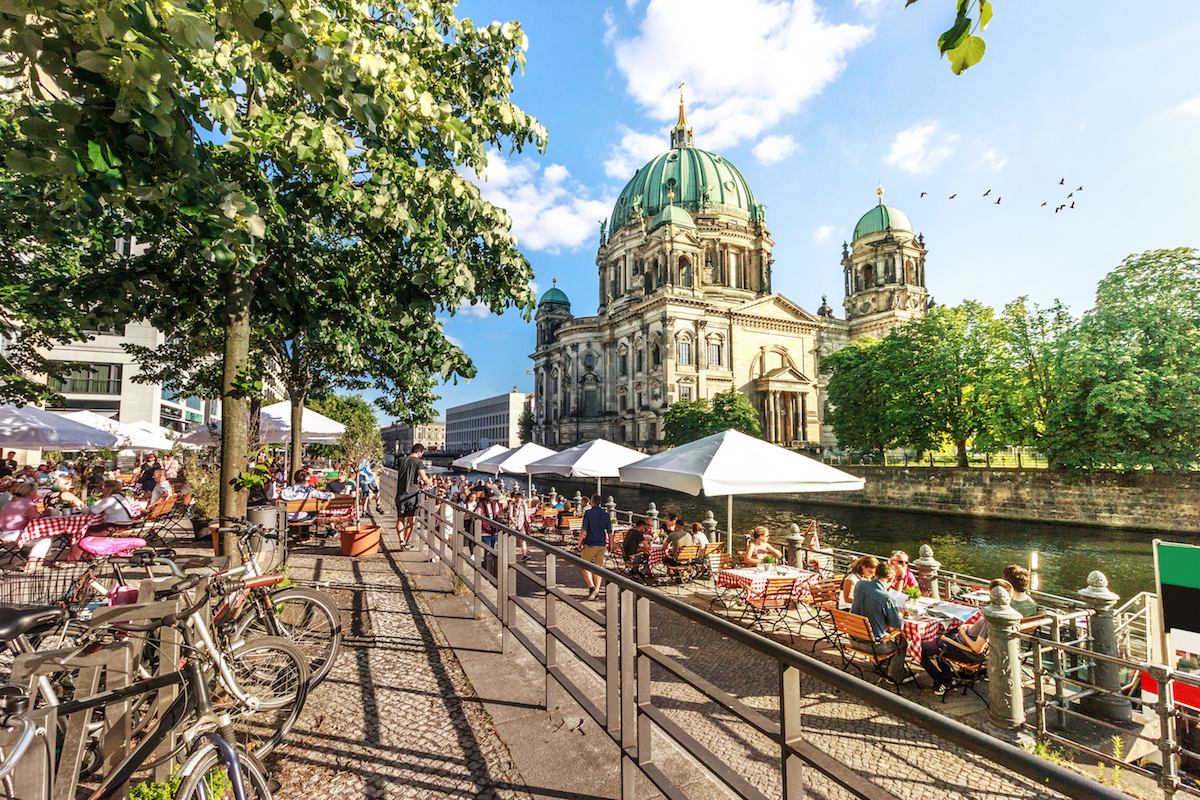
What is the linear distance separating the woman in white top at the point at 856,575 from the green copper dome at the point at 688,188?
7218 centimetres

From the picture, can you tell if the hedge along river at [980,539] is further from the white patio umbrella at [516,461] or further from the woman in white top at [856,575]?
the woman in white top at [856,575]

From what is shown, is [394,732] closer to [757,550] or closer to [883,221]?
[757,550]

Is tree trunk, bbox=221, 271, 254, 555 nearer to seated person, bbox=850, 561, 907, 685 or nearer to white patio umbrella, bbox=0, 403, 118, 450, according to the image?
seated person, bbox=850, 561, 907, 685

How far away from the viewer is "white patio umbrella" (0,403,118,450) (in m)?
12.3

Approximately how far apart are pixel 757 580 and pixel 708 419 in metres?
46.8

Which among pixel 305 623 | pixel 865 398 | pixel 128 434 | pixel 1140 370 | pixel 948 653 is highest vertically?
pixel 865 398

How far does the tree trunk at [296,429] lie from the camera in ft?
52.7

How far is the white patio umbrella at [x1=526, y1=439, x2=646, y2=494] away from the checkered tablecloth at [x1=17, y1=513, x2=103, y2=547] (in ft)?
32.5

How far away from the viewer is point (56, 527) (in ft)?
25.8

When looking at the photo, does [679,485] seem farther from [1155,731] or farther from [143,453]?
[143,453]

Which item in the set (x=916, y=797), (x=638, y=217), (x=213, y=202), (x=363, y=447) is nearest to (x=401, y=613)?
(x=213, y=202)

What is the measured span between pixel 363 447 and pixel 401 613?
49660 millimetres

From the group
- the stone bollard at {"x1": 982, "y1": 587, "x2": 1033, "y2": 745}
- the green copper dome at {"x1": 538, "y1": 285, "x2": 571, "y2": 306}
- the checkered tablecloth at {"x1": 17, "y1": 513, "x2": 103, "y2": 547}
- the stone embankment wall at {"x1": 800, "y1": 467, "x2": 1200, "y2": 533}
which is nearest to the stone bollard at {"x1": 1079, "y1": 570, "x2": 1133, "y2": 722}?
the stone bollard at {"x1": 982, "y1": 587, "x2": 1033, "y2": 745}

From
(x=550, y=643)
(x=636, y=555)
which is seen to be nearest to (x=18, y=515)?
(x=550, y=643)
